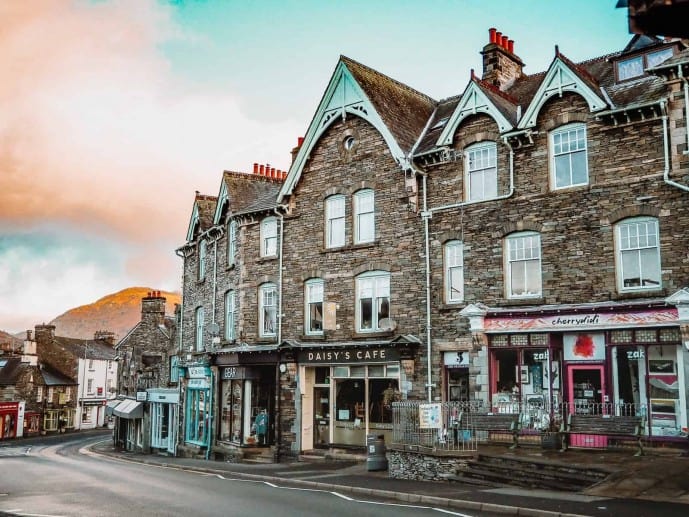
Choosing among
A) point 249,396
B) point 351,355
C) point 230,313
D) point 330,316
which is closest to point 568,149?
point 351,355

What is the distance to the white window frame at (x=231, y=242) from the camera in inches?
1241

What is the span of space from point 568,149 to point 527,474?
9.37 meters

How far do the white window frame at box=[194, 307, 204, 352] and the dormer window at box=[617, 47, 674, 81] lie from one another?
2117 centimetres

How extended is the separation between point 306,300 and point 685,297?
1352 centimetres

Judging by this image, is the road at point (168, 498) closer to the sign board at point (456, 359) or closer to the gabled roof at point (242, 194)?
the sign board at point (456, 359)

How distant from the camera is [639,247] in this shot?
20016 millimetres

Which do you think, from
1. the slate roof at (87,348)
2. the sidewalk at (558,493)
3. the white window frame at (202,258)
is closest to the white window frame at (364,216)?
the sidewalk at (558,493)

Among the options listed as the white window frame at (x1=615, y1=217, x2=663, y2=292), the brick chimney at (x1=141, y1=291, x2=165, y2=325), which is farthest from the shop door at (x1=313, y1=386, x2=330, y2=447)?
the brick chimney at (x1=141, y1=291, x2=165, y2=325)

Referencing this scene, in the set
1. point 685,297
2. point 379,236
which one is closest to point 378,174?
point 379,236

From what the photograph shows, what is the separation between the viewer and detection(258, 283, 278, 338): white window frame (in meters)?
28.9

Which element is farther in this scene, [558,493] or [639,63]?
[639,63]

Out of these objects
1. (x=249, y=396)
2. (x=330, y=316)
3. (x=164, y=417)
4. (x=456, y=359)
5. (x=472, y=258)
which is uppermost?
(x=472, y=258)

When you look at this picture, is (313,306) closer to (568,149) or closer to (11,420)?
(568,149)

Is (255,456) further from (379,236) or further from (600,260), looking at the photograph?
(600,260)
